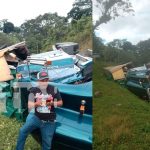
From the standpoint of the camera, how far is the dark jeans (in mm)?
5453

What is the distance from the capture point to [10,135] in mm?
5535

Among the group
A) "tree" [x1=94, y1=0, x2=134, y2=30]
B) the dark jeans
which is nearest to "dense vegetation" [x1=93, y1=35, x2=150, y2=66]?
"tree" [x1=94, y1=0, x2=134, y2=30]

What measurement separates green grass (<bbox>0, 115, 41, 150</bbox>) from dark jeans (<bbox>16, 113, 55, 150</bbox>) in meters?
0.04

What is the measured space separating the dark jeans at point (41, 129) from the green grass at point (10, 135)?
0.04m

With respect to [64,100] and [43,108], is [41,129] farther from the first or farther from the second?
[64,100]

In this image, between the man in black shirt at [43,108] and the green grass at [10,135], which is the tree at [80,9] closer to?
the man in black shirt at [43,108]

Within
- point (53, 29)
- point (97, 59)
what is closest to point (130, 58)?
point (97, 59)

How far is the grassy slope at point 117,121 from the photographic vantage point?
532 centimetres

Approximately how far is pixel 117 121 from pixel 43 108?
577 millimetres

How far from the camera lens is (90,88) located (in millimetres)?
5297

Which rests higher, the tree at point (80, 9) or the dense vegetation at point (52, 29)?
the tree at point (80, 9)

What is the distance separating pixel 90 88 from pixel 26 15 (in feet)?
2.54

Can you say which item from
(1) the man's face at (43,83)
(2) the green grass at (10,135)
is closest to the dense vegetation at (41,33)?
(2) the green grass at (10,135)

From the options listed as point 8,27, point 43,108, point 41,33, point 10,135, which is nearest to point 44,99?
point 43,108
